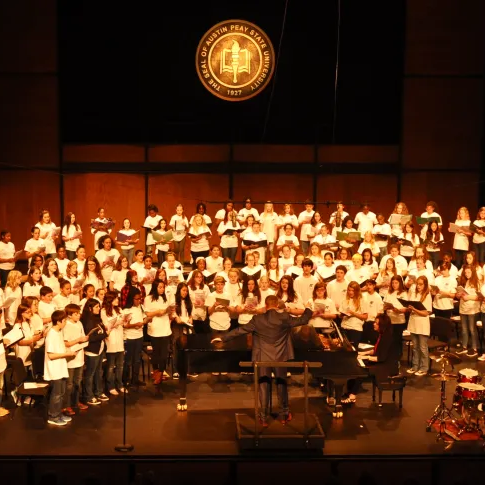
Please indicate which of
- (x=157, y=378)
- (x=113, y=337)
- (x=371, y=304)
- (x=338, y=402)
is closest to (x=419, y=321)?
(x=371, y=304)

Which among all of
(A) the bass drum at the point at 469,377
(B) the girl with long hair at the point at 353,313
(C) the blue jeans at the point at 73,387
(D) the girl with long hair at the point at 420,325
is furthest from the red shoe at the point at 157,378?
(A) the bass drum at the point at 469,377

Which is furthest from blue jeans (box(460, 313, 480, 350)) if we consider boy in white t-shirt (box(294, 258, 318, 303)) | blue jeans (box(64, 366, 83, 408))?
blue jeans (box(64, 366, 83, 408))

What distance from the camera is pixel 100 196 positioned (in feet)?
60.5

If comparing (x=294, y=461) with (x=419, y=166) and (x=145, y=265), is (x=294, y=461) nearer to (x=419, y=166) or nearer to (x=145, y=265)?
(x=145, y=265)

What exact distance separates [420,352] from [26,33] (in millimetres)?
10541

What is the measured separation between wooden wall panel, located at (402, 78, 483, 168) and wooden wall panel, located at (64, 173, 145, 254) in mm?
5782

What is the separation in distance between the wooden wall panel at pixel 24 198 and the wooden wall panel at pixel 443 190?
744cm

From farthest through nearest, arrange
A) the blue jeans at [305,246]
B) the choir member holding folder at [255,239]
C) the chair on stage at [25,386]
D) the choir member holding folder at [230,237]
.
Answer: the blue jeans at [305,246]
the choir member holding folder at [230,237]
the choir member holding folder at [255,239]
the chair on stage at [25,386]

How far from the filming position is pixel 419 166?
1858cm

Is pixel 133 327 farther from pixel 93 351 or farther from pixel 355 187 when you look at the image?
pixel 355 187

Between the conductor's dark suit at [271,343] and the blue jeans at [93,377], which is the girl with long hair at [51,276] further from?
the conductor's dark suit at [271,343]

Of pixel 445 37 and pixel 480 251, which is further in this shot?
pixel 445 37

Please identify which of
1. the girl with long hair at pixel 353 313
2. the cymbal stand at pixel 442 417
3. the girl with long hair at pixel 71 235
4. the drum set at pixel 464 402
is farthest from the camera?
the girl with long hair at pixel 71 235

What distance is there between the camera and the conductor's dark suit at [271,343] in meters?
10.3
